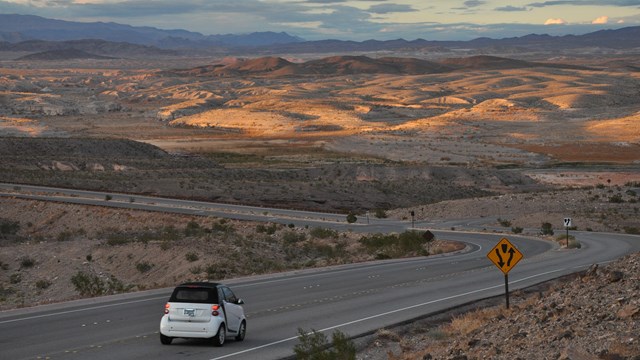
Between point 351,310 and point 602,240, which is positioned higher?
point 351,310

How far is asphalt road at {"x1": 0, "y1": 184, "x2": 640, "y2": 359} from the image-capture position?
1916 centimetres

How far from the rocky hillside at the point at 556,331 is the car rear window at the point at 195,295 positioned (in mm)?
3072

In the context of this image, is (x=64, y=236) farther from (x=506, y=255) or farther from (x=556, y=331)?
(x=556, y=331)

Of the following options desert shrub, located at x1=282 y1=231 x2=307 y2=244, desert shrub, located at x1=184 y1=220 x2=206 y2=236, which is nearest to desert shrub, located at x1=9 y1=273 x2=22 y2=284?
desert shrub, located at x1=184 y1=220 x2=206 y2=236

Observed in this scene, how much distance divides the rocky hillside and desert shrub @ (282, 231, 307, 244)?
78.7 feet

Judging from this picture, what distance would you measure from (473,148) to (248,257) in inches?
3153

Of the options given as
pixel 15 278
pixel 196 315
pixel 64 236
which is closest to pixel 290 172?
pixel 64 236

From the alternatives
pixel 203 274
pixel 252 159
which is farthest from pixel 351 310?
pixel 252 159

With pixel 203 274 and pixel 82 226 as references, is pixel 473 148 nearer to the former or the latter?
pixel 82 226

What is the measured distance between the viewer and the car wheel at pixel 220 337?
1903 centimetres

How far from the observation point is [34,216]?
178ft

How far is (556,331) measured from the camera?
15328 mm

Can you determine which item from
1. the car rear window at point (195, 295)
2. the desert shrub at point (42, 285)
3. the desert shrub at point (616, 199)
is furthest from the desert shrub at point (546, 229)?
the car rear window at point (195, 295)

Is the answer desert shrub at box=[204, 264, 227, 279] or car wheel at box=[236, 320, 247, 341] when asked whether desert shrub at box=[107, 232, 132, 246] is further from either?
car wheel at box=[236, 320, 247, 341]
